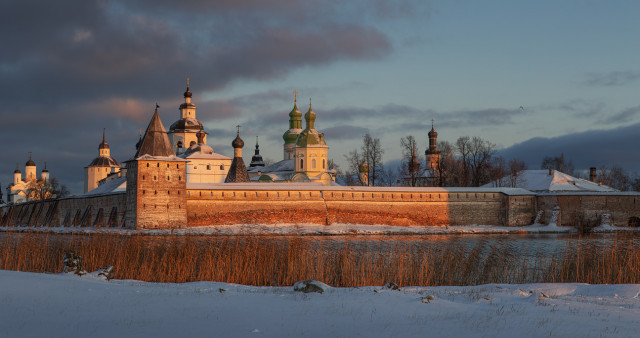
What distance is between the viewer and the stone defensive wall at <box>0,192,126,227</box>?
1187 inches

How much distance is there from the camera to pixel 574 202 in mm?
33125

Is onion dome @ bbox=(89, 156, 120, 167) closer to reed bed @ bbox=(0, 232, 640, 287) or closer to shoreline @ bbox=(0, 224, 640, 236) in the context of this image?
shoreline @ bbox=(0, 224, 640, 236)

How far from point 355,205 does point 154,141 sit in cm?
961

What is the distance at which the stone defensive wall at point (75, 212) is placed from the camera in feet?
98.9

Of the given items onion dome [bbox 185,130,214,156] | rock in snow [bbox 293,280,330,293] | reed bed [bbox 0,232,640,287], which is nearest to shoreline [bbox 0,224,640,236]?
onion dome [bbox 185,130,214,156]

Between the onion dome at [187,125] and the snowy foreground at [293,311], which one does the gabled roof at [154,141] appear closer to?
the onion dome at [187,125]

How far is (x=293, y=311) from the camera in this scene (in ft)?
24.2

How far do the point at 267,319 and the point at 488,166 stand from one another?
34.2 meters

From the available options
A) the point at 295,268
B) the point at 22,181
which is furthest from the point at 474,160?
the point at 22,181

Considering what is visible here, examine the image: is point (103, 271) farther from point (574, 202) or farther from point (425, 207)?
point (574, 202)

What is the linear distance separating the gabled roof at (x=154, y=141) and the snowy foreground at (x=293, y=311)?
19.7m

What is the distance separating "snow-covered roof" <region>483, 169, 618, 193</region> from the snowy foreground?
2706cm

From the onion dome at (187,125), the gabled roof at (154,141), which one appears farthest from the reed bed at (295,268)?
the onion dome at (187,125)

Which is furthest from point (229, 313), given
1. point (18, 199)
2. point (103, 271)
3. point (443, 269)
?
point (18, 199)
